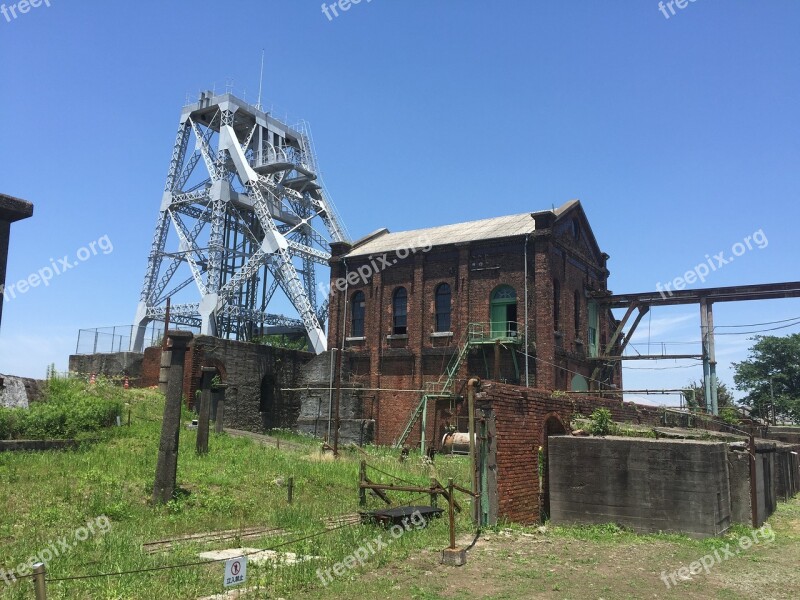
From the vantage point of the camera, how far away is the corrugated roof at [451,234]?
26641 mm

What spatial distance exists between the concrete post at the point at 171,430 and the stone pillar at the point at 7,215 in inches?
311

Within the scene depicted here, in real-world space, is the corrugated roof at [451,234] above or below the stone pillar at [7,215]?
above

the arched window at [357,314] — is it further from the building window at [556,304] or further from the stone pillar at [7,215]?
the stone pillar at [7,215]

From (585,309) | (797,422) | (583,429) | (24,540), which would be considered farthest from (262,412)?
(797,422)

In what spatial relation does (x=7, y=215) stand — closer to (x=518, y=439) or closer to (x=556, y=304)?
(x=518, y=439)

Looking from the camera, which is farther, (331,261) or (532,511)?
(331,261)

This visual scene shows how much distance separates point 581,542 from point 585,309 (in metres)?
18.6

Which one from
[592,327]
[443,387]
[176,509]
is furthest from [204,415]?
[592,327]

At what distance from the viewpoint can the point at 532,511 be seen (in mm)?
13086

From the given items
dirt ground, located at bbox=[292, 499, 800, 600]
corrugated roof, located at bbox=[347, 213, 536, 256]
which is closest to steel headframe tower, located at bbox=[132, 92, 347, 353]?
corrugated roof, located at bbox=[347, 213, 536, 256]

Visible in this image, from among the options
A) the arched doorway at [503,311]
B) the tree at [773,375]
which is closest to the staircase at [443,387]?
the arched doorway at [503,311]

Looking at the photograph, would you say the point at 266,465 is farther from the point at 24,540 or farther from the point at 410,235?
the point at 410,235

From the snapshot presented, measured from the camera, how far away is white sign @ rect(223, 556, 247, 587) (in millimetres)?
6344

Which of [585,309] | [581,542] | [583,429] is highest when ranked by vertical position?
[585,309]
